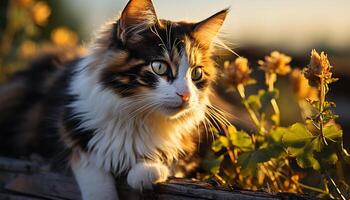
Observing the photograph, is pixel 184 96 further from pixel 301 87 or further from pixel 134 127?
pixel 301 87

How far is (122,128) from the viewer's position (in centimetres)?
221

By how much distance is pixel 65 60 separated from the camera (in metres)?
3.05

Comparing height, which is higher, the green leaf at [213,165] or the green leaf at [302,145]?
the green leaf at [302,145]

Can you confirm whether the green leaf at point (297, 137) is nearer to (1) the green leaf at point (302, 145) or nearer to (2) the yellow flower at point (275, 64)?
(1) the green leaf at point (302, 145)

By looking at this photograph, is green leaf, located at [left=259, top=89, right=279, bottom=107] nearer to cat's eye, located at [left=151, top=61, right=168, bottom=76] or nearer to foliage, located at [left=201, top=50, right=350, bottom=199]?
foliage, located at [left=201, top=50, right=350, bottom=199]

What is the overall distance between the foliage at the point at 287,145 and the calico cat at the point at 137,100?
0.17m

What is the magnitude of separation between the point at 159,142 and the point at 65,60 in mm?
1009

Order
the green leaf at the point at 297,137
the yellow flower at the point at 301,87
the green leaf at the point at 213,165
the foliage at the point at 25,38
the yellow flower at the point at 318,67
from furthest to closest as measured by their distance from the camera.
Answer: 1. the foliage at the point at 25,38
2. the yellow flower at the point at 301,87
3. the green leaf at the point at 213,165
4. the green leaf at the point at 297,137
5. the yellow flower at the point at 318,67

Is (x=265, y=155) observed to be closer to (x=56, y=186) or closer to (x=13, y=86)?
(x=56, y=186)

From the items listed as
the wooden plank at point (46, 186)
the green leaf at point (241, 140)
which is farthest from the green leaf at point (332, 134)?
the wooden plank at point (46, 186)

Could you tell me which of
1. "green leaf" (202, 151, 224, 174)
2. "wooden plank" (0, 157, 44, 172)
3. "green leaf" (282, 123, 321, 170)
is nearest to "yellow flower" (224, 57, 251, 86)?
"green leaf" (202, 151, 224, 174)

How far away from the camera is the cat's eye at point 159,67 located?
2.06 m

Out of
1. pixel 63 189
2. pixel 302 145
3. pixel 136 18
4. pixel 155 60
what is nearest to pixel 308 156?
pixel 302 145

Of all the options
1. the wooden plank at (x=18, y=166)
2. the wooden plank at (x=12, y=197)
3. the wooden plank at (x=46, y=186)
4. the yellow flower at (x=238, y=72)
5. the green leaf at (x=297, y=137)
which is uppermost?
the yellow flower at (x=238, y=72)
